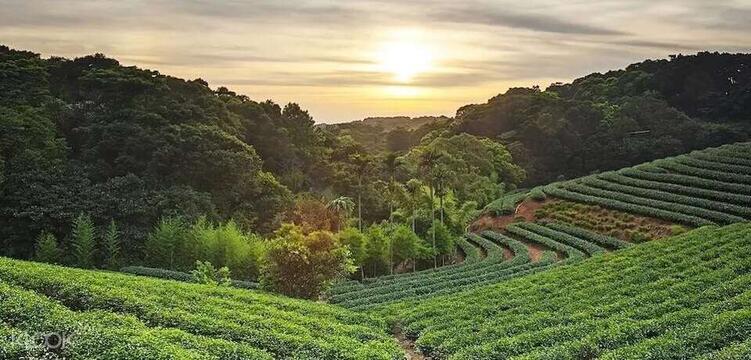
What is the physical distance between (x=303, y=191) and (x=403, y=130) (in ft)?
214

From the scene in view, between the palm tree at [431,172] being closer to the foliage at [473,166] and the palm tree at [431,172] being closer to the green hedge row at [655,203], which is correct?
the foliage at [473,166]

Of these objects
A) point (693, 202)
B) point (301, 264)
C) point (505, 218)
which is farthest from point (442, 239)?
point (301, 264)

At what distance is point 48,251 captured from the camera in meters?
40.8

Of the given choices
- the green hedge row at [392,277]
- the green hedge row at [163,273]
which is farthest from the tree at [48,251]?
the green hedge row at [392,277]

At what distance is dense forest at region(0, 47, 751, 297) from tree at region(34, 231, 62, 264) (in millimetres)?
90

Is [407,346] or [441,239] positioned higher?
[407,346]

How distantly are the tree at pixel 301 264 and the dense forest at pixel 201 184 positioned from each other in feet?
0.23

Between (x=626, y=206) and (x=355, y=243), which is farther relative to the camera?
(x=626, y=206)

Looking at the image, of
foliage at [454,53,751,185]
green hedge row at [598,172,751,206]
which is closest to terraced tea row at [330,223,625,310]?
green hedge row at [598,172,751,206]

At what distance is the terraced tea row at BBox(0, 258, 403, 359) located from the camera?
16.0 meters

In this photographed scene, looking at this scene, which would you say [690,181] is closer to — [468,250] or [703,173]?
[703,173]

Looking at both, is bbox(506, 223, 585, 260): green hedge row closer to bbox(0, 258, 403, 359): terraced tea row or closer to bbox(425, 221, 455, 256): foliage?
bbox(425, 221, 455, 256): foliage

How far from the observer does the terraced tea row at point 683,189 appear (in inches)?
1944

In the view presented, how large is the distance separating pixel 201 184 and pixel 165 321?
108ft
